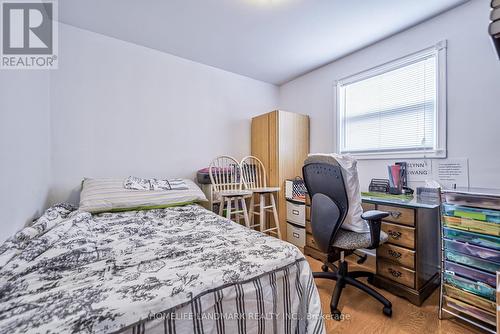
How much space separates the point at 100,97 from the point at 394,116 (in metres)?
2.98

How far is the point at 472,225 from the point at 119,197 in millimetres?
2523

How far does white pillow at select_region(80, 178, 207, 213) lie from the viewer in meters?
1.70

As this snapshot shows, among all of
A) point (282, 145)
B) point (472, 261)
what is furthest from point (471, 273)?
point (282, 145)

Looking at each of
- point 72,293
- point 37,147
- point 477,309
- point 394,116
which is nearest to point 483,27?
point 394,116

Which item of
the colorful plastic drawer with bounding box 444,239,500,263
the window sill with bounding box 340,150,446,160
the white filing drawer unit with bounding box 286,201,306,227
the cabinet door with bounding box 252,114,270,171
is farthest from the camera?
the cabinet door with bounding box 252,114,270,171

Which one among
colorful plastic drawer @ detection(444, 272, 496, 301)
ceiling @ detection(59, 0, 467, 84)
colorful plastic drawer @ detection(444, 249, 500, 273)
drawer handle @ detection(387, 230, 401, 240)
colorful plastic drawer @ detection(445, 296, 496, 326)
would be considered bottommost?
colorful plastic drawer @ detection(445, 296, 496, 326)

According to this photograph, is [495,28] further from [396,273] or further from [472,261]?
[396,273]

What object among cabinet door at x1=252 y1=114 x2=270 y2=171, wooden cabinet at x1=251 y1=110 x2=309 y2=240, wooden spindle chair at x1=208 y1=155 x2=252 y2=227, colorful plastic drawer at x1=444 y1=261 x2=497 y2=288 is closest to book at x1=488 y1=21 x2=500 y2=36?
colorful plastic drawer at x1=444 y1=261 x2=497 y2=288

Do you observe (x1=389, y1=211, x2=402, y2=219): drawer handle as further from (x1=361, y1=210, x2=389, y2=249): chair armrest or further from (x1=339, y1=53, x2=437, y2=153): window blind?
(x1=339, y1=53, x2=437, y2=153): window blind

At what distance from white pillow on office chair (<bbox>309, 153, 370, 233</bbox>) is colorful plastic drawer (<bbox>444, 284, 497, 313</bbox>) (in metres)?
0.61

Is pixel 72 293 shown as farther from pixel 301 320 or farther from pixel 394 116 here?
pixel 394 116

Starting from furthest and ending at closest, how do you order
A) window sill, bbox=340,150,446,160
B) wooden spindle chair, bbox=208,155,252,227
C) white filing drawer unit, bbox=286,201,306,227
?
1. white filing drawer unit, bbox=286,201,306,227
2. wooden spindle chair, bbox=208,155,252,227
3. window sill, bbox=340,150,446,160

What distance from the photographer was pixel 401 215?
1577 mm

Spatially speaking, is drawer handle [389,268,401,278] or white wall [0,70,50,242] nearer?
white wall [0,70,50,242]
